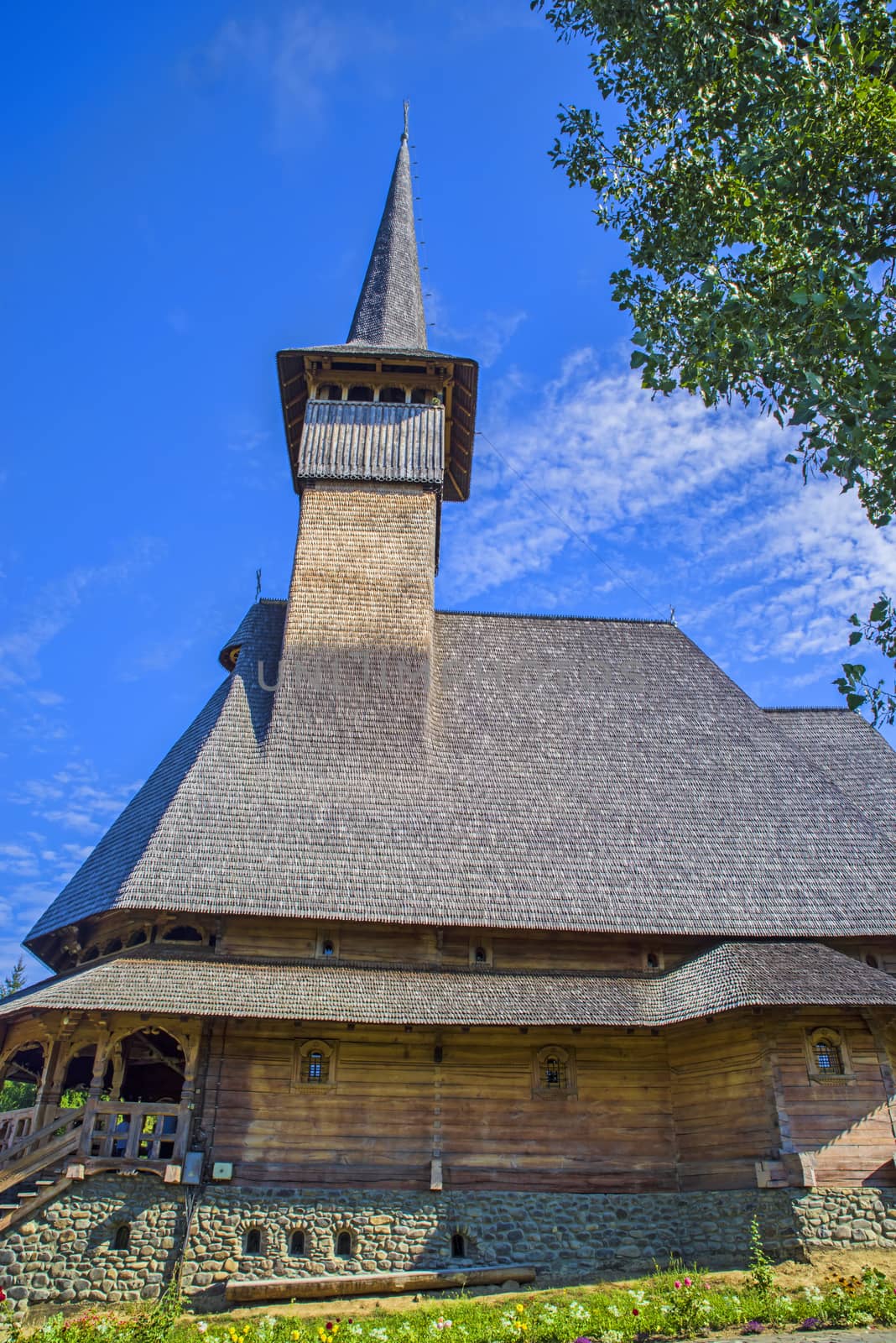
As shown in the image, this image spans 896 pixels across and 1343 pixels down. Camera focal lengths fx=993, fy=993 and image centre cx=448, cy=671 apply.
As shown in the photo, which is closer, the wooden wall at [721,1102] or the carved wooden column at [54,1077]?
the wooden wall at [721,1102]

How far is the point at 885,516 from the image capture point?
7586 millimetres

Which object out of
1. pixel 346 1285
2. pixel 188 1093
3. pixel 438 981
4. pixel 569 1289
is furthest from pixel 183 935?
pixel 569 1289

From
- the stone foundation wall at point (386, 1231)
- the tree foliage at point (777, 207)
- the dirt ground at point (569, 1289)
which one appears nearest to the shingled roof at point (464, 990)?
the stone foundation wall at point (386, 1231)

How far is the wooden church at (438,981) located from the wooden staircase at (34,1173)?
4 cm

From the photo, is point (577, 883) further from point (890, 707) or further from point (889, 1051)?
point (890, 707)

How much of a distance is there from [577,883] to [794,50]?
10.5 metres

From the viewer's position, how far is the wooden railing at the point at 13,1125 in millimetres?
13141

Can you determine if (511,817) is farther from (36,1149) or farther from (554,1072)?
(36,1149)

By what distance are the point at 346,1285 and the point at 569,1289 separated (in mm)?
2547

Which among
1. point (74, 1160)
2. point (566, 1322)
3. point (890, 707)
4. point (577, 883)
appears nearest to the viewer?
point (890, 707)

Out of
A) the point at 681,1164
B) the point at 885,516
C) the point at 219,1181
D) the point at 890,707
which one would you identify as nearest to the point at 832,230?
the point at 885,516

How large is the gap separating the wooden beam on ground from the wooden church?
0.39 meters

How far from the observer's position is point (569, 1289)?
1123 centimetres

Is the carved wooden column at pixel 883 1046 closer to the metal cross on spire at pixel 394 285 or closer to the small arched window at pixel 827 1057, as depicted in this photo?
the small arched window at pixel 827 1057
